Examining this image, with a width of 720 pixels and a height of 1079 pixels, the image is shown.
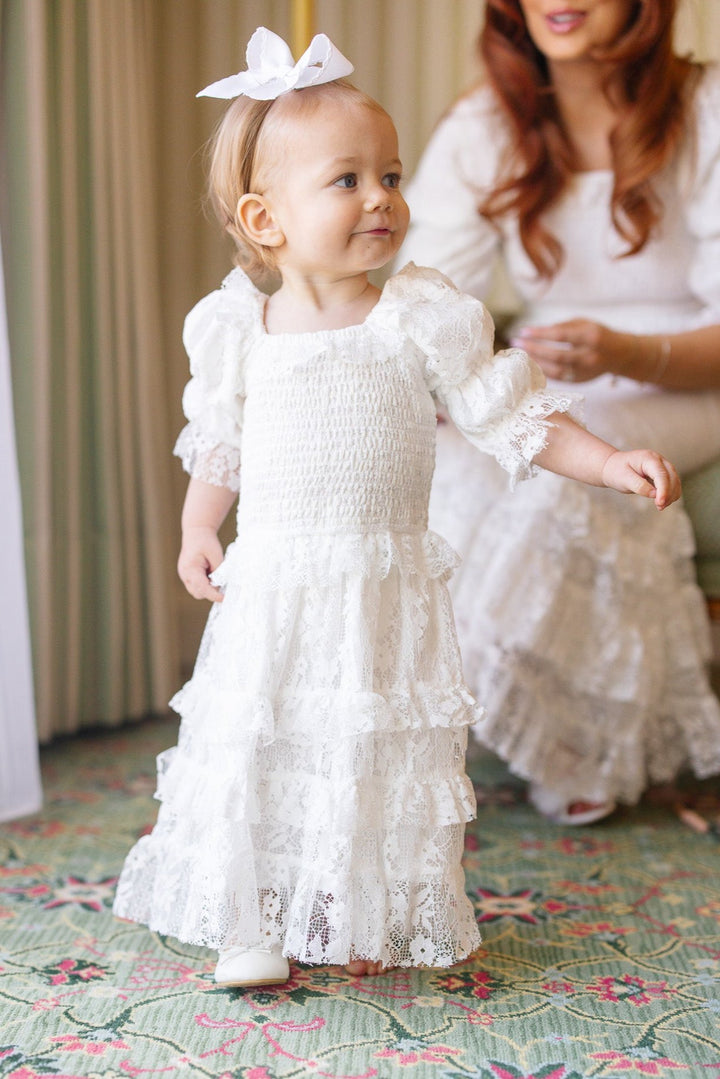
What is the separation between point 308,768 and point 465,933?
229 mm

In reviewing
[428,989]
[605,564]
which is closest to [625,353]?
[605,564]

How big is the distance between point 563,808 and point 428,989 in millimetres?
561

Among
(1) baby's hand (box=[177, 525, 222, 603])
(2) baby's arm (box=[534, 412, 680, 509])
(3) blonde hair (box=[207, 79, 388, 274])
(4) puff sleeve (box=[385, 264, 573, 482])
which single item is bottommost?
(1) baby's hand (box=[177, 525, 222, 603])

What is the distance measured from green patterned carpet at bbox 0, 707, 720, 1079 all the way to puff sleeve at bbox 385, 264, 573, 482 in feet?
1.70

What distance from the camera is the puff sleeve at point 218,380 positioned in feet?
3.82

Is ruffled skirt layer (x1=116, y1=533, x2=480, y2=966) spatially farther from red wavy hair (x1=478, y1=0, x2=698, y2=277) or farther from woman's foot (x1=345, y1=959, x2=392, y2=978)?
red wavy hair (x1=478, y1=0, x2=698, y2=277)

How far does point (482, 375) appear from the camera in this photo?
1.11 metres

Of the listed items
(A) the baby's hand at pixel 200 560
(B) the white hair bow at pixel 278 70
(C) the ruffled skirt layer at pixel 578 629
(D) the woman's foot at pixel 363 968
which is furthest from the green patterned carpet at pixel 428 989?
(B) the white hair bow at pixel 278 70

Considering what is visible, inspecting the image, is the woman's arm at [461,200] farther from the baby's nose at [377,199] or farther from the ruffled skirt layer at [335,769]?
the ruffled skirt layer at [335,769]

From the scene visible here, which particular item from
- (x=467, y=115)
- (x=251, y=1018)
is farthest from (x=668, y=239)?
(x=251, y=1018)

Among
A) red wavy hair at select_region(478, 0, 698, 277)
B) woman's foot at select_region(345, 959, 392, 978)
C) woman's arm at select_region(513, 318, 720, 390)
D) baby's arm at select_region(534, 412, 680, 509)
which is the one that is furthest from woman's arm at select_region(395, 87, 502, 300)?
woman's foot at select_region(345, 959, 392, 978)

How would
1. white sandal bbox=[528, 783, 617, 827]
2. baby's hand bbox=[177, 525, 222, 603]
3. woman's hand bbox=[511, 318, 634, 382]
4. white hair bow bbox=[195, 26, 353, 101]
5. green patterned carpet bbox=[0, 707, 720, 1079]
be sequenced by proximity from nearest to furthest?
1. green patterned carpet bbox=[0, 707, 720, 1079]
2. white hair bow bbox=[195, 26, 353, 101]
3. baby's hand bbox=[177, 525, 222, 603]
4. woman's hand bbox=[511, 318, 634, 382]
5. white sandal bbox=[528, 783, 617, 827]

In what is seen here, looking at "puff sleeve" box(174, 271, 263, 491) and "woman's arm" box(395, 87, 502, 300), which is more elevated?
"woman's arm" box(395, 87, 502, 300)

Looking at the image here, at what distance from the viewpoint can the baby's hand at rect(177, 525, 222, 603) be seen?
1190 millimetres
